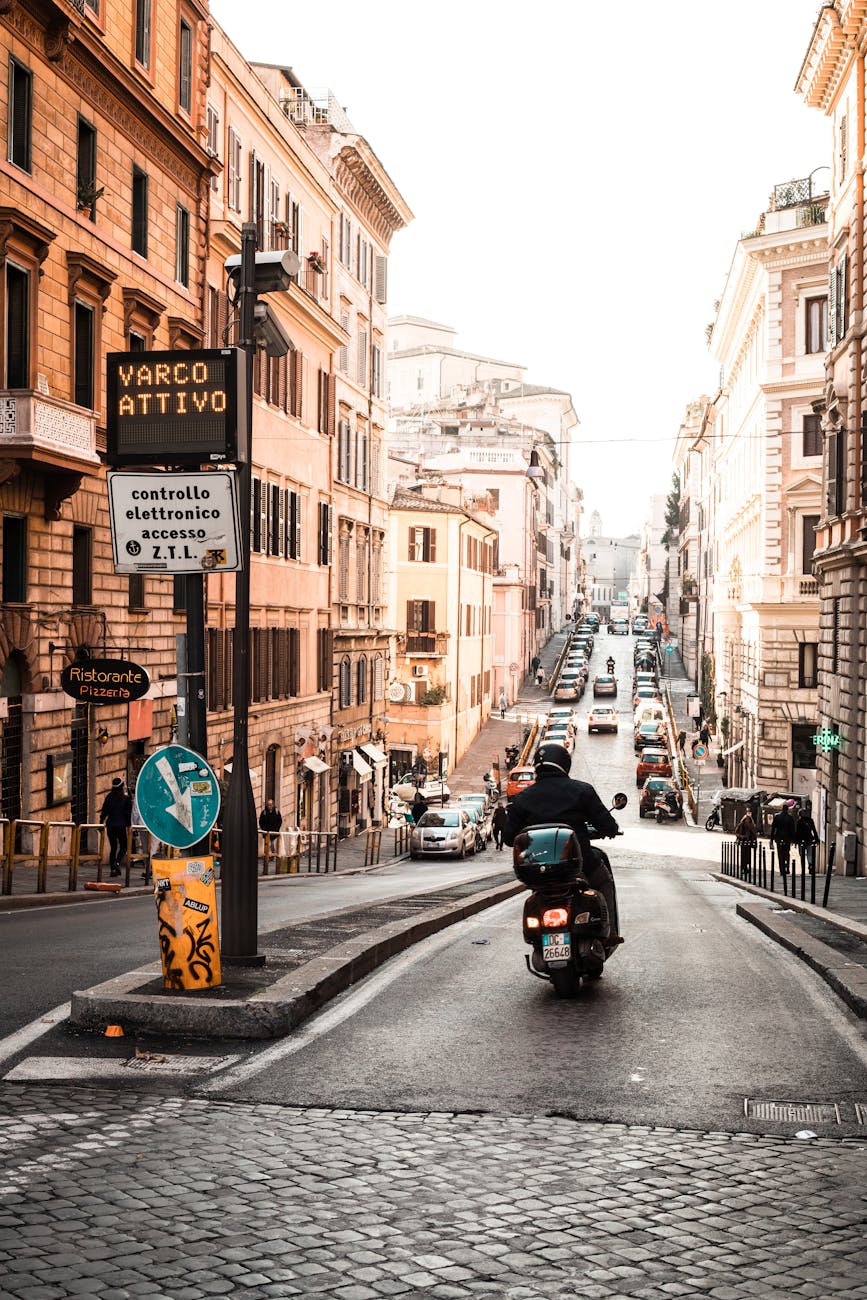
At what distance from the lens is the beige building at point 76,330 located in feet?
71.8

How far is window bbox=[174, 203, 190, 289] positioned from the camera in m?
30.5

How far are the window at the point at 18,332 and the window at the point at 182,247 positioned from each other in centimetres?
851

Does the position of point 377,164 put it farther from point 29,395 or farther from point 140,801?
point 140,801

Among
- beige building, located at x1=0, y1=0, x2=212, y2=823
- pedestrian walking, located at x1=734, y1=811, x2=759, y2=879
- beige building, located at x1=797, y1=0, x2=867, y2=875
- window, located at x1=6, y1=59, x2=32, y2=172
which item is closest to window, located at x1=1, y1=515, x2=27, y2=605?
beige building, located at x1=0, y1=0, x2=212, y2=823

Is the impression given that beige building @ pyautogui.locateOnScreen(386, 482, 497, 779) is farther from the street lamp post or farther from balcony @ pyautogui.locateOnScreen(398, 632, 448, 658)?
the street lamp post

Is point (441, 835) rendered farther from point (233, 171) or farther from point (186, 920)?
point (186, 920)

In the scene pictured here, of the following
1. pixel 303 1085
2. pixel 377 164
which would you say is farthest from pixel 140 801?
pixel 377 164

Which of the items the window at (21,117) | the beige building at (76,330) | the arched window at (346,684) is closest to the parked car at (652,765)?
the arched window at (346,684)

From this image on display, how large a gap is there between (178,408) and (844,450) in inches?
922

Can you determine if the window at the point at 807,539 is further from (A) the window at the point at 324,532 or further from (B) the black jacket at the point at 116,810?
(B) the black jacket at the point at 116,810

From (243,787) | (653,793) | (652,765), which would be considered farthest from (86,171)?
(652,765)

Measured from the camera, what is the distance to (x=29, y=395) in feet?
69.1

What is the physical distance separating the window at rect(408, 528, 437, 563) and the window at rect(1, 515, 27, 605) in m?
46.9

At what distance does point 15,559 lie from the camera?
2241cm
